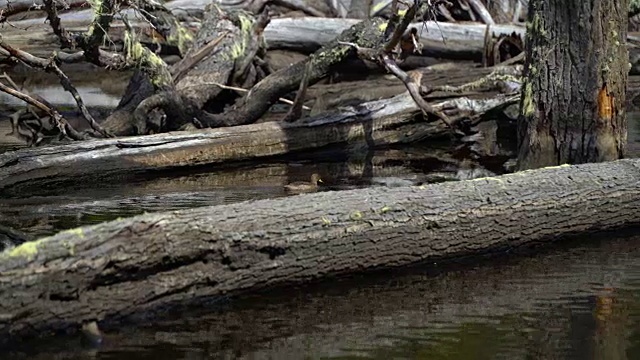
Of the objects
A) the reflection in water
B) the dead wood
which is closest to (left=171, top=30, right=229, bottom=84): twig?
the dead wood

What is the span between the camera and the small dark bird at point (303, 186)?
27.4 feet

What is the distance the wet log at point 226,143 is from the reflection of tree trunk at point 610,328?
4849mm

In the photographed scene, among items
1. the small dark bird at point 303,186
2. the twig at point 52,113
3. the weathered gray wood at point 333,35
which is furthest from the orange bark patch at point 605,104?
the weathered gray wood at point 333,35

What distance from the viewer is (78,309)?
4.53 m

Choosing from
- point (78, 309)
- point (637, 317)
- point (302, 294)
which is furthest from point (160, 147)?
Result: point (637, 317)

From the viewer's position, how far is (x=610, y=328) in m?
4.80

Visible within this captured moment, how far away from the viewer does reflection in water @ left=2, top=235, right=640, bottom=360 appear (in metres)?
4.50

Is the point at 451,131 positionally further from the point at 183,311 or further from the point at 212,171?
the point at 183,311

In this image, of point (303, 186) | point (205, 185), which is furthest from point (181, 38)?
point (303, 186)

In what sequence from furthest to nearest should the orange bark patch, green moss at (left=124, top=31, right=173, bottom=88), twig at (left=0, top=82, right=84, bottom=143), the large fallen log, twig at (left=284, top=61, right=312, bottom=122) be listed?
1. the large fallen log
2. twig at (left=284, top=61, right=312, bottom=122)
3. green moss at (left=124, top=31, right=173, bottom=88)
4. twig at (left=0, top=82, right=84, bottom=143)
5. the orange bark patch

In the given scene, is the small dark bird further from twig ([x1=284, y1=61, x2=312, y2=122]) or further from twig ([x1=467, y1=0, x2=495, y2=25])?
twig ([x1=467, y1=0, x2=495, y2=25])

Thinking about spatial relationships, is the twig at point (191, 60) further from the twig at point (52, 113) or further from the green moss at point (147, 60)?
the twig at point (52, 113)

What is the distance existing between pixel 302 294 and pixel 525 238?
1660 millimetres

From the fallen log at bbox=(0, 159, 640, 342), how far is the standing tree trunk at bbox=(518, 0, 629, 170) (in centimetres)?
64
